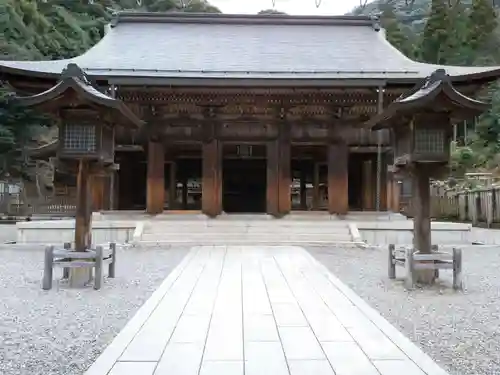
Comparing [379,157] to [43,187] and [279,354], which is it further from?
[43,187]

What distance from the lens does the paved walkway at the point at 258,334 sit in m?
3.22

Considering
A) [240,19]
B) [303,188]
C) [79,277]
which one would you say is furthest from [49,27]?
[79,277]

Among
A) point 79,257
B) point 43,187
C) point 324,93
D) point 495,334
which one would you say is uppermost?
point 324,93

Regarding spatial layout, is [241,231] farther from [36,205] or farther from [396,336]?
[36,205]

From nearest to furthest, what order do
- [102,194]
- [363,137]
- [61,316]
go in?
[61,316]
[363,137]
[102,194]

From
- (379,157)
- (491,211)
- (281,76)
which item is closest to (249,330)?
(281,76)

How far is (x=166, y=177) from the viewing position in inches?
627

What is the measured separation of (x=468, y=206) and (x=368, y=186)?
4.97m

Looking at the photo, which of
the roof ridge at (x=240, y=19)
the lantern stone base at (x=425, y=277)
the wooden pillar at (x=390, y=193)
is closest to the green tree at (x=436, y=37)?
the roof ridge at (x=240, y=19)

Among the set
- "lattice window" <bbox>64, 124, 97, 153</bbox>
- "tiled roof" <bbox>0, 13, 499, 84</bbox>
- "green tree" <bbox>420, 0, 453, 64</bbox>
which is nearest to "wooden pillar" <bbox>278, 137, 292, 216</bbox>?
"tiled roof" <bbox>0, 13, 499, 84</bbox>

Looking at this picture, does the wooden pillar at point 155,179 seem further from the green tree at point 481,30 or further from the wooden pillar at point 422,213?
the green tree at point 481,30

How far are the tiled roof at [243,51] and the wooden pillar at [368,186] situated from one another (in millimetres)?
3198

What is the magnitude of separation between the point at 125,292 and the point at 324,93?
8.48m

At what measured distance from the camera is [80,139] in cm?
660
